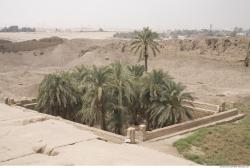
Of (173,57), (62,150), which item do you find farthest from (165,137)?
(173,57)

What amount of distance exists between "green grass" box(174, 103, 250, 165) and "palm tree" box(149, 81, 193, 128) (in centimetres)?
174

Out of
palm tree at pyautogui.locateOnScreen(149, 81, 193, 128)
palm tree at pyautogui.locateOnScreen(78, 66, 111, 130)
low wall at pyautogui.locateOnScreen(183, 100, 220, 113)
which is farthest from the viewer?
low wall at pyautogui.locateOnScreen(183, 100, 220, 113)

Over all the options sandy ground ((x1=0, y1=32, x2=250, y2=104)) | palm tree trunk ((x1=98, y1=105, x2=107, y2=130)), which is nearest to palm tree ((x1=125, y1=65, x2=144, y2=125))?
palm tree trunk ((x1=98, y1=105, x2=107, y2=130))

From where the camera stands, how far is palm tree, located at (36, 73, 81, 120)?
28172mm

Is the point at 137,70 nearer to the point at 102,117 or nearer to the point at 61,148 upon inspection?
the point at 102,117

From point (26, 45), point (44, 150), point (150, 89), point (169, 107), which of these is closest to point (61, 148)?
point (44, 150)

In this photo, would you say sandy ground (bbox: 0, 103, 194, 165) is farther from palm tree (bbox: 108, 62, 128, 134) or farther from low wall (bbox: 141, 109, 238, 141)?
palm tree (bbox: 108, 62, 128, 134)

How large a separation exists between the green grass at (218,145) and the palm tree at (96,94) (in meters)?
5.67

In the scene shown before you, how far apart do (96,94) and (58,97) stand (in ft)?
15.4

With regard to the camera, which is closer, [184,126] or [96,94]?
[184,126]

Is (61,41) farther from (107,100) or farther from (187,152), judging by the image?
(187,152)

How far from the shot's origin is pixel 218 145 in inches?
850

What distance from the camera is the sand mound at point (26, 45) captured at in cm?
8031

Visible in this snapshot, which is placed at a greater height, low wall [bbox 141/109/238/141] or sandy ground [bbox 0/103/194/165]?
sandy ground [bbox 0/103/194/165]
